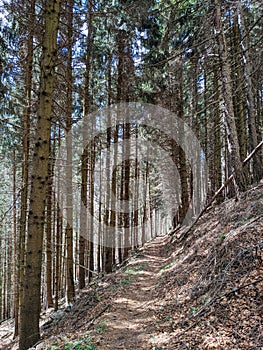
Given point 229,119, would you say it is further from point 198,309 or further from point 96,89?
point 96,89

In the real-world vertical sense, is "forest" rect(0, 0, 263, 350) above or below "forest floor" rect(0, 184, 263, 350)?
above

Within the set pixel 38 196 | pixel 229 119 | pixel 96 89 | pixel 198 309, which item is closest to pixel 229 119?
pixel 229 119

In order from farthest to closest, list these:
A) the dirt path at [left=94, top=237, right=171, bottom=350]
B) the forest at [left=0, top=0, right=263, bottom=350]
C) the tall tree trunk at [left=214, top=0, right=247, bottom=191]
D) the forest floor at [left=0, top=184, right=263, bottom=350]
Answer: the tall tree trunk at [left=214, top=0, right=247, bottom=191] < the forest at [left=0, top=0, right=263, bottom=350] < the dirt path at [left=94, top=237, right=171, bottom=350] < the forest floor at [left=0, top=184, right=263, bottom=350]

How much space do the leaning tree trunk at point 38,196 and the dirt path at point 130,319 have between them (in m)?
1.23

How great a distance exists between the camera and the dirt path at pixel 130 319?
13.6ft

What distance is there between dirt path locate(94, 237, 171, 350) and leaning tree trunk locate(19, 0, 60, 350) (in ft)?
4.04

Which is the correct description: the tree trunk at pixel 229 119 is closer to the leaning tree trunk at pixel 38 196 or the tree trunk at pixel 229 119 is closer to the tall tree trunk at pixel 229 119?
the tall tree trunk at pixel 229 119

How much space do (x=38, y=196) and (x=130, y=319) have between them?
325cm

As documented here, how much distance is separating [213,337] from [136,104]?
35.6 feet

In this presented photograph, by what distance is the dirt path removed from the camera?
4137 mm

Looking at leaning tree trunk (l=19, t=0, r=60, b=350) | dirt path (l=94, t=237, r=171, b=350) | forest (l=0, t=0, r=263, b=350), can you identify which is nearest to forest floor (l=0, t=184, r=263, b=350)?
dirt path (l=94, t=237, r=171, b=350)

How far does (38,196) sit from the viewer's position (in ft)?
15.3

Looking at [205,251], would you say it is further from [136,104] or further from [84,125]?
[136,104]

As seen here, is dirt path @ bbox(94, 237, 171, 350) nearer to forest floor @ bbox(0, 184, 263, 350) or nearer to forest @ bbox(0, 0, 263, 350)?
forest floor @ bbox(0, 184, 263, 350)
